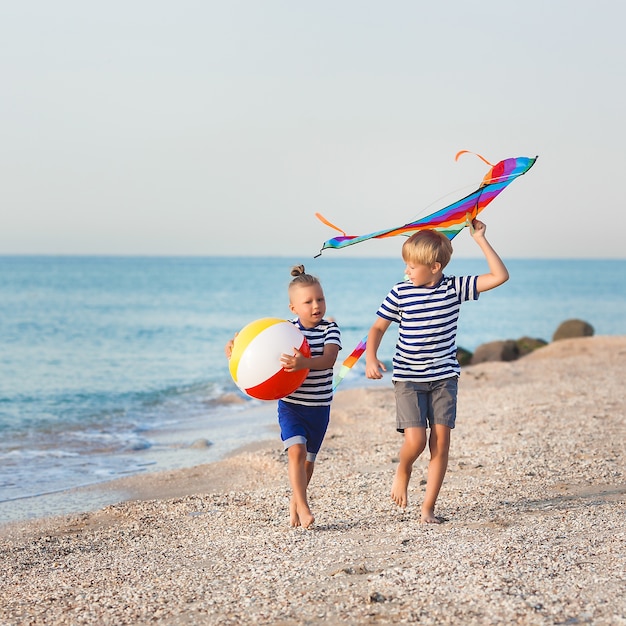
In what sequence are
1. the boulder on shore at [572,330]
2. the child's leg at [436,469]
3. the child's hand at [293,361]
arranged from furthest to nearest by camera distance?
the boulder on shore at [572,330] < the child's leg at [436,469] < the child's hand at [293,361]

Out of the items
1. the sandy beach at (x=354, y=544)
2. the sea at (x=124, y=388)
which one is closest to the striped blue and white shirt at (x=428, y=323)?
the sandy beach at (x=354, y=544)

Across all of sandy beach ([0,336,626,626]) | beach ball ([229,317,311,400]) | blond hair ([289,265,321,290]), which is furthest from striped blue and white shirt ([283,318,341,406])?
sandy beach ([0,336,626,626])

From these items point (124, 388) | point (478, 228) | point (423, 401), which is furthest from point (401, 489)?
point (124, 388)

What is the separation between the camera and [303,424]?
18.8ft

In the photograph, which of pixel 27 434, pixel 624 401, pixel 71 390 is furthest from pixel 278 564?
pixel 71 390

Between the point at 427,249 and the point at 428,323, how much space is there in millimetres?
495

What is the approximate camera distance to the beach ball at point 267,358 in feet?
17.8

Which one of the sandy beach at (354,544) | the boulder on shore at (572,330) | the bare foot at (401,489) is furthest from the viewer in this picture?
the boulder on shore at (572,330)

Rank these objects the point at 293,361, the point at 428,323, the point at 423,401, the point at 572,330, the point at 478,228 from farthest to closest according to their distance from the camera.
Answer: the point at 572,330
the point at 478,228
the point at 423,401
the point at 428,323
the point at 293,361

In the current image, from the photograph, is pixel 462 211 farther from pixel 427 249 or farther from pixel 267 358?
pixel 267 358

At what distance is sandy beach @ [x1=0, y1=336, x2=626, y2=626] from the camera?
3984 millimetres

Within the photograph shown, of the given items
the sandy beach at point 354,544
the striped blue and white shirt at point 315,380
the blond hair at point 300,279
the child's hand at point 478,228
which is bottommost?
the sandy beach at point 354,544

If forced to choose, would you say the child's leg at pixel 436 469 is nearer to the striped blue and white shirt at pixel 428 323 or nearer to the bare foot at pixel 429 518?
the bare foot at pixel 429 518

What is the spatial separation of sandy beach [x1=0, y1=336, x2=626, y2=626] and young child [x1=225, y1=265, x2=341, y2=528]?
0.31m
